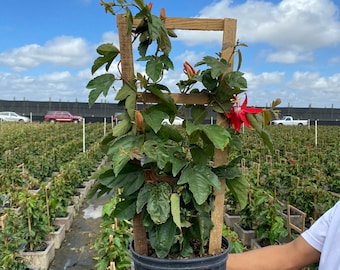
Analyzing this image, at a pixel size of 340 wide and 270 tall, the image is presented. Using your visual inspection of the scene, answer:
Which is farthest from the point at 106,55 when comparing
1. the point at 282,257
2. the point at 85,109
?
the point at 85,109

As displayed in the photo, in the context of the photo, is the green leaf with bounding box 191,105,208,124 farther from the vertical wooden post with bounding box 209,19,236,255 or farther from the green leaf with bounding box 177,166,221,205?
the green leaf with bounding box 177,166,221,205

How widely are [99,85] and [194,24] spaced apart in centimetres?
36

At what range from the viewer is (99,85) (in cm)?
119

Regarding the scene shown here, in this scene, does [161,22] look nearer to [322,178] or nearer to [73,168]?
[322,178]

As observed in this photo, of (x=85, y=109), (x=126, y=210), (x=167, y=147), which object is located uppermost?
(x=85, y=109)

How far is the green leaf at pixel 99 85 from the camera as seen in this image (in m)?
1.18

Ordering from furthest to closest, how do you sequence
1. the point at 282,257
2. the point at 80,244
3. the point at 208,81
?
the point at 80,244, the point at 282,257, the point at 208,81

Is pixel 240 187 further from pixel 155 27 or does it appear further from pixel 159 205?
pixel 155 27

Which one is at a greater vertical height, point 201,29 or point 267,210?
point 201,29

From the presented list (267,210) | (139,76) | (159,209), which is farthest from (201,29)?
(267,210)

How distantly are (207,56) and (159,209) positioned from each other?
19.2 inches

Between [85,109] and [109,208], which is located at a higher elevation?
[85,109]

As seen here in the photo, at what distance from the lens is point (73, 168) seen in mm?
6797

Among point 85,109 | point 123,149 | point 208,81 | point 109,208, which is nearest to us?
point 123,149
